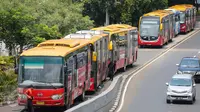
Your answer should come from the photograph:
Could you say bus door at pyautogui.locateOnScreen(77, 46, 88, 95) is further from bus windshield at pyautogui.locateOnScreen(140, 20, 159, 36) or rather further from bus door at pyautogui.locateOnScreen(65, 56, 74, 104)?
bus windshield at pyautogui.locateOnScreen(140, 20, 159, 36)

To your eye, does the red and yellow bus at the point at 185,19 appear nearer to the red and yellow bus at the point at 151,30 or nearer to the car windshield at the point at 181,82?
the red and yellow bus at the point at 151,30

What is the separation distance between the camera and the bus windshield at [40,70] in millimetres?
25516

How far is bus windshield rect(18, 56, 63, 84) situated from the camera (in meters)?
25.5

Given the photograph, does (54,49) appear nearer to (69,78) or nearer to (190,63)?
(69,78)

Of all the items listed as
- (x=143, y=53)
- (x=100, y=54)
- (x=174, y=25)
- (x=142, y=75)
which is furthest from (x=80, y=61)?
(x=174, y=25)

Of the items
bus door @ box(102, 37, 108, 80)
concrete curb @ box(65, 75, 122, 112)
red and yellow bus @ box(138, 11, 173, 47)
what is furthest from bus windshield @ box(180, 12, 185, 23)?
concrete curb @ box(65, 75, 122, 112)

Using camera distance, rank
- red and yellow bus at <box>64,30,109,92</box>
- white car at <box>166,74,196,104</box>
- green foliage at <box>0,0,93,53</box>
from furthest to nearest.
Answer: green foliage at <box>0,0,93,53</box>
red and yellow bus at <box>64,30,109,92</box>
white car at <box>166,74,196,104</box>

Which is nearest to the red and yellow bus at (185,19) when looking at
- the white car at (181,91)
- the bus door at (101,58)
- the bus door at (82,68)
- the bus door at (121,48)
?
the bus door at (121,48)

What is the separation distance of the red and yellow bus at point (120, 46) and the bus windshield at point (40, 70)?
12248mm

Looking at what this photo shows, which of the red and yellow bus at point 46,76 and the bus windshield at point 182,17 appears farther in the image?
the bus windshield at point 182,17

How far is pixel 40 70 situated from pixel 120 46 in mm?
16767

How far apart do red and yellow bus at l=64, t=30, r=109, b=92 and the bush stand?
A: 130 inches

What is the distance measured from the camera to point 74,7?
1933 inches

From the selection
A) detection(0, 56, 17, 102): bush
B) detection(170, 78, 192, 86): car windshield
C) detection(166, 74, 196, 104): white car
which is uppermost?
detection(0, 56, 17, 102): bush
